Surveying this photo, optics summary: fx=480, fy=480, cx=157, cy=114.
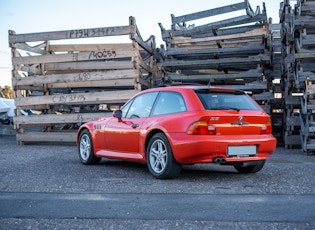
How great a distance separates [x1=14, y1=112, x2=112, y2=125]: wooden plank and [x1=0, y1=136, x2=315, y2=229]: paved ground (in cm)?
491

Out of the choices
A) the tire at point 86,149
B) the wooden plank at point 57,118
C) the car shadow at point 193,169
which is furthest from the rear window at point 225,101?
the wooden plank at point 57,118

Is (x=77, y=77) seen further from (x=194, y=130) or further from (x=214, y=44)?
(x=194, y=130)

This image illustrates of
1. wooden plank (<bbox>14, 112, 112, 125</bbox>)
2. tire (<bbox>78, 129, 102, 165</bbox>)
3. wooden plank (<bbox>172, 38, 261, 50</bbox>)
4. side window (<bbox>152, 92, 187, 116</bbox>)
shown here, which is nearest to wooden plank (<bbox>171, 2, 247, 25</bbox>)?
wooden plank (<bbox>172, 38, 261, 50</bbox>)

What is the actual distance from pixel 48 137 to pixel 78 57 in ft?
8.67

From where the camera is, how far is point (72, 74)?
14133mm

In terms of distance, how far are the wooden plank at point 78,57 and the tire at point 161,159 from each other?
6.37 metres

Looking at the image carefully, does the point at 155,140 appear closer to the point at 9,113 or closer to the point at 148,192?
the point at 148,192

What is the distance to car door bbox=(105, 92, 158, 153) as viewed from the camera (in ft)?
25.9

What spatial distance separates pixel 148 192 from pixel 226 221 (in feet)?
5.75

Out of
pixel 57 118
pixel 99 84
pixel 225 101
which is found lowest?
pixel 57 118

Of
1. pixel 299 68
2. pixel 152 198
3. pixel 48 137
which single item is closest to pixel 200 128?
pixel 152 198

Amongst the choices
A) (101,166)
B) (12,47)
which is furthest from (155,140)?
(12,47)

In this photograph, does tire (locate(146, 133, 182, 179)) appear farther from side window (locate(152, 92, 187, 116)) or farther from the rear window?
the rear window

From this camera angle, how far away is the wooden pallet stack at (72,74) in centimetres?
1347
